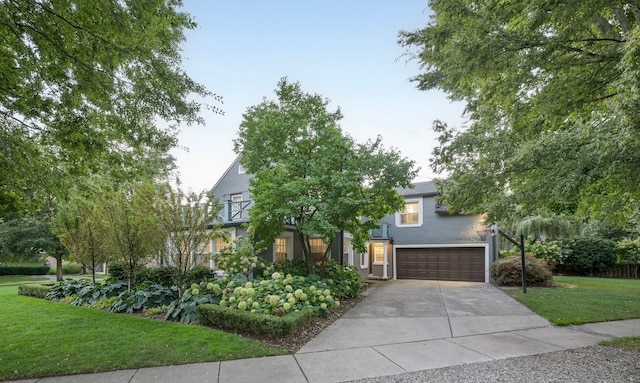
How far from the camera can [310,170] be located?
1026 cm

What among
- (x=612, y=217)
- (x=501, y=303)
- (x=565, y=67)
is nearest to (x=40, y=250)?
(x=501, y=303)

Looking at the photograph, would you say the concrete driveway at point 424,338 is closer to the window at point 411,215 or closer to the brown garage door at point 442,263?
the brown garage door at point 442,263

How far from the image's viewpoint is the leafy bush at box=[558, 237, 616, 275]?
65.1 ft

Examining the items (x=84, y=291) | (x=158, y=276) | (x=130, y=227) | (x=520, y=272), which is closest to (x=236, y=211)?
(x=158, y=276)

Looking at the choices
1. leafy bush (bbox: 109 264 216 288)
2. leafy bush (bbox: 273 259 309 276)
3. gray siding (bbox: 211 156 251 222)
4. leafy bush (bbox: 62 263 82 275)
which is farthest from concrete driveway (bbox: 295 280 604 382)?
leafy bush (bbox: 62 263 82 275)

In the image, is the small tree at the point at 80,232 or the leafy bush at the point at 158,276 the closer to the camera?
the small tree at the point at 80,232

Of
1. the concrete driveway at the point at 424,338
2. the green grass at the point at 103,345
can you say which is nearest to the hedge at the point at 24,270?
the green grass at the point at 103,345

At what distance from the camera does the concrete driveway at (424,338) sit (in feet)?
16.7

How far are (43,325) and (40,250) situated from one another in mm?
16116

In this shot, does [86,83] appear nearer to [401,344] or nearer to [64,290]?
[401,344]

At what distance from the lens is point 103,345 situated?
234 inches

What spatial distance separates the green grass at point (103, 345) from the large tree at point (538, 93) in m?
5.59

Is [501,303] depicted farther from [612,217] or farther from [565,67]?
[565,67]

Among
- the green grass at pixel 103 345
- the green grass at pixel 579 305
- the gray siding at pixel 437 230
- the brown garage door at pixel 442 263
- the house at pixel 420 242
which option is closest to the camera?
the green grass at pixel 103 345
